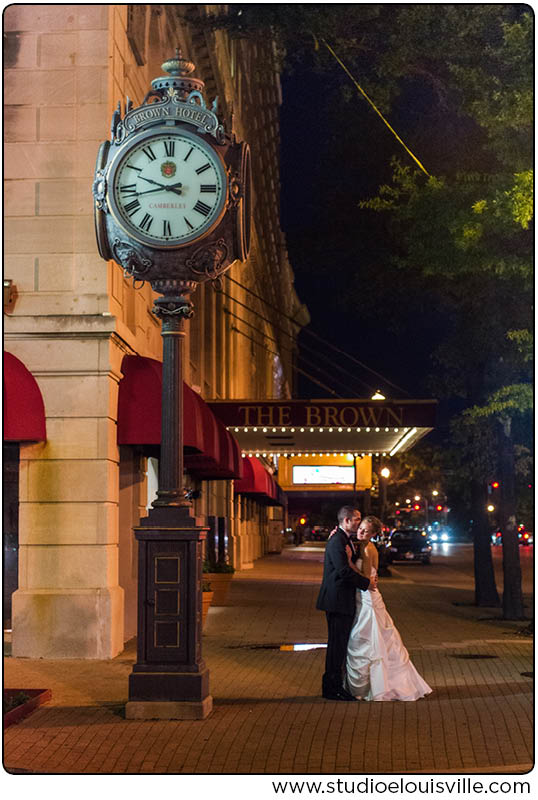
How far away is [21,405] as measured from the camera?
13914mm

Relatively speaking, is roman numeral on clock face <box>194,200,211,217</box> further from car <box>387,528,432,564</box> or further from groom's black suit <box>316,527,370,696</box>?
car <box>387,528,432,564</box>

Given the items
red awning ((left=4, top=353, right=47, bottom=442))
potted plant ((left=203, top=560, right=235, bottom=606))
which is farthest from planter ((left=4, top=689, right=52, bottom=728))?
potted plant ((left=203, top=560, right=235, bottom=606))

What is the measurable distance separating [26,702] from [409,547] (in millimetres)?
41757

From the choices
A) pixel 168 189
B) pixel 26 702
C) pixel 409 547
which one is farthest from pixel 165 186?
pixel 409 547

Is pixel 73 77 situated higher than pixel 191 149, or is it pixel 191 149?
pixel 73 77

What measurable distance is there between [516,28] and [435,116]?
18.7ft

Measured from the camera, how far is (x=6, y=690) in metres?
10.3

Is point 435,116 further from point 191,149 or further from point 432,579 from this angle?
point 432,579

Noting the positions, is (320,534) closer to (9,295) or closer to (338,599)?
(9,295)

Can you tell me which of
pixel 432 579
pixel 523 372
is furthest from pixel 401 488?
pixel 523 372

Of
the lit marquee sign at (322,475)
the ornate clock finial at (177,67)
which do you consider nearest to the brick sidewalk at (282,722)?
the ornate clock finial at (177,67)

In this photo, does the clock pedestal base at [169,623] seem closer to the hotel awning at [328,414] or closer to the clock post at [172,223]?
the clock post at [172,223]

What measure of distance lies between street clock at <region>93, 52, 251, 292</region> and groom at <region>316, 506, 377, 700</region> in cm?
293

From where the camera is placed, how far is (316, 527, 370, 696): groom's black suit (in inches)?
425
